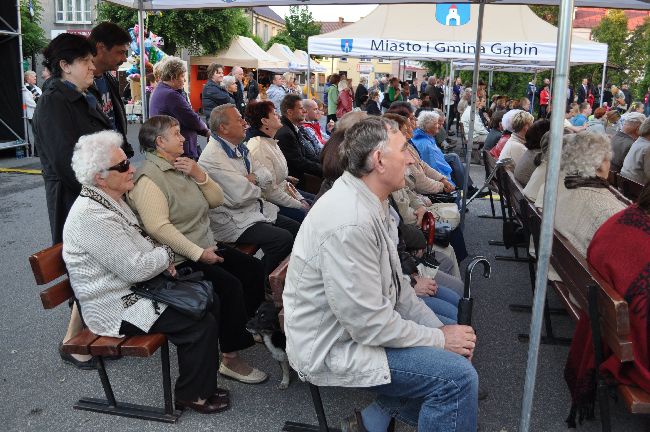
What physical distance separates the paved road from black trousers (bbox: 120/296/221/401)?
15cm

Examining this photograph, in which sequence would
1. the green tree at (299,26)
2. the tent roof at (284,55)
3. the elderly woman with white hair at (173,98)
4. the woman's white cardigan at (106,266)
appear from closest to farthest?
the woman's white cardigan at (106,266)
the elderly woman with white hair at (173,98)
the tent roof at (284,55)
the green tree at (299,26)

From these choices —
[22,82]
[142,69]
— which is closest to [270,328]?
[142,69]

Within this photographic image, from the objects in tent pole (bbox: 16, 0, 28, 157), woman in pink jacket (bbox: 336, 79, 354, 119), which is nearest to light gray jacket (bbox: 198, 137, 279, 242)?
tent pole (bbox: 16, 0, 28, 157)

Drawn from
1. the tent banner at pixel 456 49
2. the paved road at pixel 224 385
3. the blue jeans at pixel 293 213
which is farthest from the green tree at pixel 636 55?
the paved road at pixel 224 385

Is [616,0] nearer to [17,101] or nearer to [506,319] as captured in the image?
[506,319]

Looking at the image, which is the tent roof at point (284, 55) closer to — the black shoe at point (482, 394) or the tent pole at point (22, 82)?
the tent pole at point (22, 82)

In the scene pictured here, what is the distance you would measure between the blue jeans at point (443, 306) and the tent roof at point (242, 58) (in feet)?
102

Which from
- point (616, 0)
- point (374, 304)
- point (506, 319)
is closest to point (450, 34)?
point (616, 0)

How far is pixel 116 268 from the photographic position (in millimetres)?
2816

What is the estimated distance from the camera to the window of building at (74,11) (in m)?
39.3

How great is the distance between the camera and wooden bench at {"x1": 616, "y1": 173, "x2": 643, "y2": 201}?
5691 mm

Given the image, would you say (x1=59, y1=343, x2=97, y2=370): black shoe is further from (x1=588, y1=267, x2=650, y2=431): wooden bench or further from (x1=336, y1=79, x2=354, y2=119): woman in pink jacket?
(x1=336, y1=79, x2=354, y2=119): woman in pink jacket

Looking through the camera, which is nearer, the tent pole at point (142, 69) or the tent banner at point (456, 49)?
the tent pole at point (142, 69)

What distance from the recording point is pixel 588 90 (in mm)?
26625
